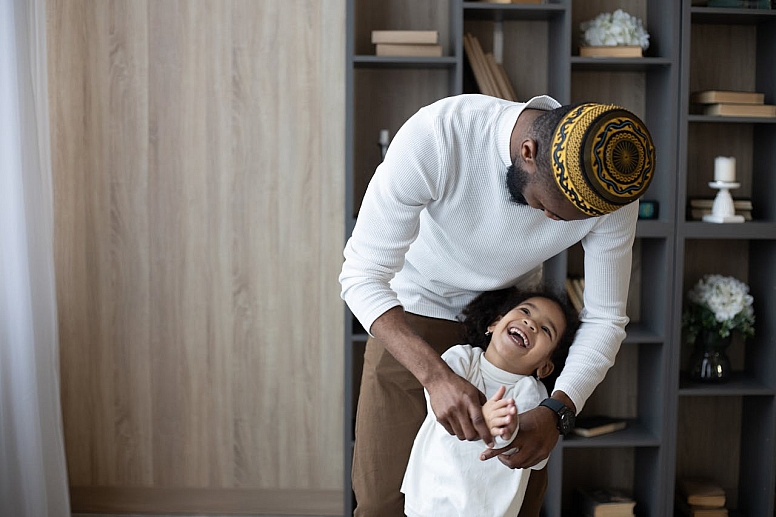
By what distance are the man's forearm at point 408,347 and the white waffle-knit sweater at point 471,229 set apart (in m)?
0.02

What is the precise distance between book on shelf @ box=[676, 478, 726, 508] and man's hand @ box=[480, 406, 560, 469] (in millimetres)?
1836

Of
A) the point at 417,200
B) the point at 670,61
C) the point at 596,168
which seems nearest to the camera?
the point at 596,168

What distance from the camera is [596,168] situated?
1341 millimetres

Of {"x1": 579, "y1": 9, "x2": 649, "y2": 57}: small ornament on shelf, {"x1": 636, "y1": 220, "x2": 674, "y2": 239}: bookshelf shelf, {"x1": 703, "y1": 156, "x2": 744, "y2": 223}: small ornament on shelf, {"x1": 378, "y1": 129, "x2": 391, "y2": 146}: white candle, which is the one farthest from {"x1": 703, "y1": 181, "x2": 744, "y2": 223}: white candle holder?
{"x1": 378, "y1": 129, "x2": 391, "y2": 146}: white candle

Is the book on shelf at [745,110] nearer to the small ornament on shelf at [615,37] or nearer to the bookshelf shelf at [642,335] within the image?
the small ornament on shelf at [615,37]

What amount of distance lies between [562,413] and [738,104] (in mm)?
1806

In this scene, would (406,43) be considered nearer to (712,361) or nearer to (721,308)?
(721,308)

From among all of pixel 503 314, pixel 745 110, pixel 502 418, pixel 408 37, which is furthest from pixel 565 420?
pixel 745 110

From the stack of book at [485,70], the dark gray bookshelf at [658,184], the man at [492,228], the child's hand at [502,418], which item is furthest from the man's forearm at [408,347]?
the stack of book at [485,70]

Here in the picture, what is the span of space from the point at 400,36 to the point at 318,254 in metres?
0.88

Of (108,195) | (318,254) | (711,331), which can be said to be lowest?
(711,331)

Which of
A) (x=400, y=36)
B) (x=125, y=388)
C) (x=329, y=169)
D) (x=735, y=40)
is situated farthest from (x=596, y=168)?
(x=125, y=388)

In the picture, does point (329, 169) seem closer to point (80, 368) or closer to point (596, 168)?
point (80, 368)

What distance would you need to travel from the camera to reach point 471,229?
170 centimetres
